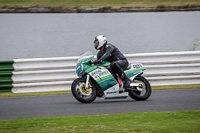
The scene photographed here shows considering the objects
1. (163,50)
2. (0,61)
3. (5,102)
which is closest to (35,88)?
(0,61)

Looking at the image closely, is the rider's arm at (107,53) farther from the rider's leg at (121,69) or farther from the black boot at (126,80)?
the black boot at (126,80)

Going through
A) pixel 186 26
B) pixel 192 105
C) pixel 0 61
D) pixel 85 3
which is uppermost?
pixel 85 3

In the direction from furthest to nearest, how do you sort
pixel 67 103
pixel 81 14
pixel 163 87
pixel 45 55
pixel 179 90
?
pixel 81 14 → pixel 45 55 → pixel 163 87 → pixel 179 90 → pixel 67 103

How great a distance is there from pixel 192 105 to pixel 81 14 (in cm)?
657

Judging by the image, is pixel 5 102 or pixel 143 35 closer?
pixel 5 102

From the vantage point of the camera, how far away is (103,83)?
31.5ft

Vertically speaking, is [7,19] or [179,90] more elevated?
[7,19]

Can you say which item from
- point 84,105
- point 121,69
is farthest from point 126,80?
point 84,105

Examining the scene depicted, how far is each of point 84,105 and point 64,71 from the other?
129 inches

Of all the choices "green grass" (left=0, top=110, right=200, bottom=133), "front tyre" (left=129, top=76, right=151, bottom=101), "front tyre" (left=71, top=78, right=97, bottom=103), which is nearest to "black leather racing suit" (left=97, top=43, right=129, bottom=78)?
"front tyre" (left=129, top=76, right=151, bottom=101)

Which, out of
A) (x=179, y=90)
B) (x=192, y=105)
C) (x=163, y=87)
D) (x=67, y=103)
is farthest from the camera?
(x=163, y=87)

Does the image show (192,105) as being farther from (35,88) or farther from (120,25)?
(120,25)

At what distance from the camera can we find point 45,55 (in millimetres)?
13328

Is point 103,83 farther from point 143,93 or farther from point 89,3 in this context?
point 89,3
